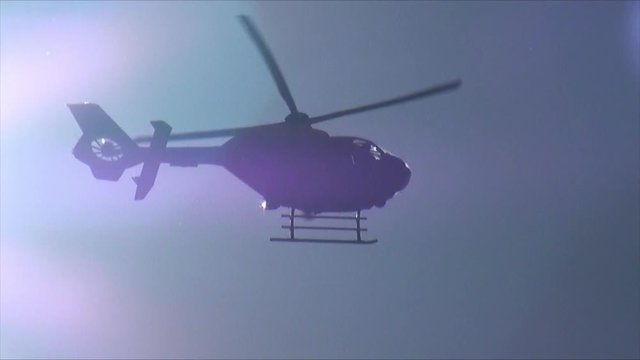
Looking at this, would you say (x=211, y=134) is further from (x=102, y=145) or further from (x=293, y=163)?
(x=102, y=145)

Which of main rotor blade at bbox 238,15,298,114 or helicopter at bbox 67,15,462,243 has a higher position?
main rotor blade at bbox 238,15,298,114

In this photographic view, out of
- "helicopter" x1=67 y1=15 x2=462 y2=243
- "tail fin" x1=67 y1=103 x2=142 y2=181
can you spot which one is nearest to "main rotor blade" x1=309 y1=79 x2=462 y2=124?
"helicopter" x1=67 y1=15 x2=462 y2=243

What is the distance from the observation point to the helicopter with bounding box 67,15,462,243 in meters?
21.6

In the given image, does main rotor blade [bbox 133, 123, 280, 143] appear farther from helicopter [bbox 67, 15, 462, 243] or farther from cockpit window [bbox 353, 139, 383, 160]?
cockpit window [bbox 353, 139, 383, 160]

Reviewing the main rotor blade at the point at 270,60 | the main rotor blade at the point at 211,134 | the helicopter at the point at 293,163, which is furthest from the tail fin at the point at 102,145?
the main rotor blade at the point at 270,60

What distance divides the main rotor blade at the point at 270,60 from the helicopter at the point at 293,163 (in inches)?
4.5

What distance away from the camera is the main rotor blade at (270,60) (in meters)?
18.7

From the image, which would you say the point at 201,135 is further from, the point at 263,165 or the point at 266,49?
the point at 266,49

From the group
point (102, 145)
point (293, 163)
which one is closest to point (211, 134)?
point (293, 163)

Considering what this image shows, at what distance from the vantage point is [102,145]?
2328 cm

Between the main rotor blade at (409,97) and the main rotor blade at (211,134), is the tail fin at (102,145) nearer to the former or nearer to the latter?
the main rotor blade at (211,134)

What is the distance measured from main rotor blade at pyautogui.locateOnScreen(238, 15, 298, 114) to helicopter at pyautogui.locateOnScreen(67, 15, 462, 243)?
0.11 m

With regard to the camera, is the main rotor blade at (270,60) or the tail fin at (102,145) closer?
the main rotor blade at (270,60)

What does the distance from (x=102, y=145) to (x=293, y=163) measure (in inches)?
216
